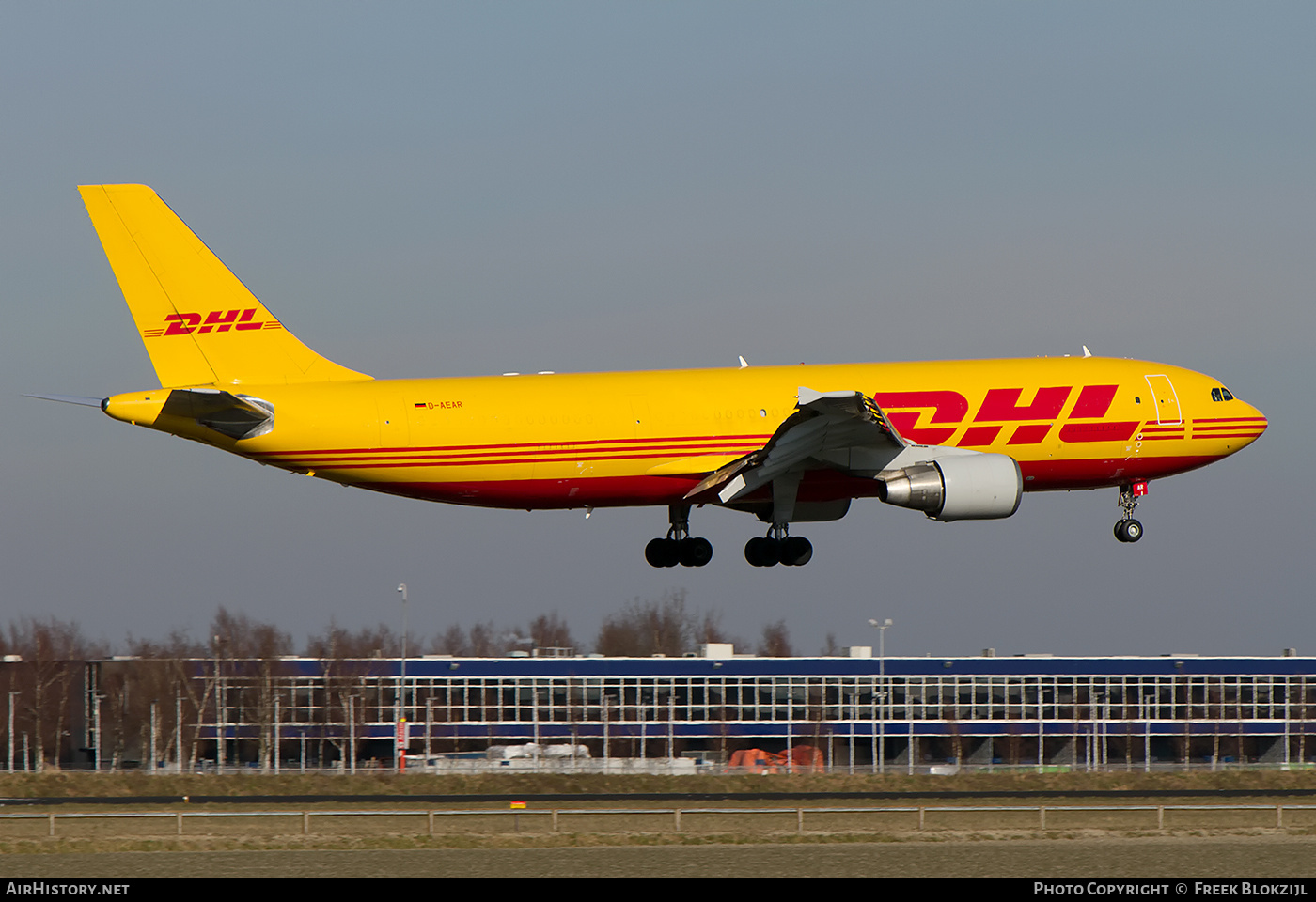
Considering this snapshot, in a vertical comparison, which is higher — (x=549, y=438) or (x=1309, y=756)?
(x=549, y=438)

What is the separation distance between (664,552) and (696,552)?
0.96 metres

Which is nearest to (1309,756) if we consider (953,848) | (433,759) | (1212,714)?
(1212,714)

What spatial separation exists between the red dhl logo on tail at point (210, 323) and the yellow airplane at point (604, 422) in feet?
0.15

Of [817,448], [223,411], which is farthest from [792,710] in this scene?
[223,411]

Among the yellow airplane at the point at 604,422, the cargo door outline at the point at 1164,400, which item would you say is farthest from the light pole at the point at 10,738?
the cargo door outline at the point at 1164,400

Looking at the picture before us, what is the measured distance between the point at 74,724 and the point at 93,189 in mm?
82091

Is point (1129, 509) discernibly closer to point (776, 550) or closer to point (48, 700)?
point (776, 550)

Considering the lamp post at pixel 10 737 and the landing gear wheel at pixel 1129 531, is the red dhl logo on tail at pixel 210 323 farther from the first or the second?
the lamp post at pixel 10 737

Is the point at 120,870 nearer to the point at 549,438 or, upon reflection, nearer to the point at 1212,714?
the point at 549,438

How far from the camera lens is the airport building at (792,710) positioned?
4336 inches

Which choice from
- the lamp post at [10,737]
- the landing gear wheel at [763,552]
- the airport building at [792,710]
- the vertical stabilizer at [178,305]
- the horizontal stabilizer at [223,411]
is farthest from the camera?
the airport building at [792,710]

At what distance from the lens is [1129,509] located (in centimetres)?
5097

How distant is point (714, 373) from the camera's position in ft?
156
